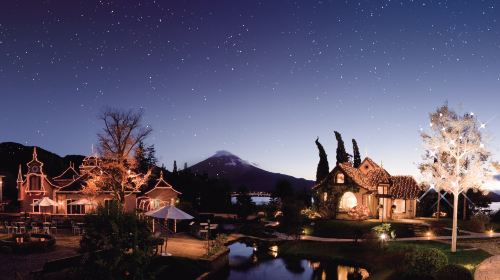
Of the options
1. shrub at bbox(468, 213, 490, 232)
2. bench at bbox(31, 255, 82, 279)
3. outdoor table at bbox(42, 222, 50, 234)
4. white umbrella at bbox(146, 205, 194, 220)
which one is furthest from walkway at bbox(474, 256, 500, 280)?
outdoor table at bbox(42, 222, 50, 234)

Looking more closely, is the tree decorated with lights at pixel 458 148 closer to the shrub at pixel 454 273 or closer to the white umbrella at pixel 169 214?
the shrub at pixel 454 273

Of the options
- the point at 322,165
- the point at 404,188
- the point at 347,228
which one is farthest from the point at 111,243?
the point at 322,165

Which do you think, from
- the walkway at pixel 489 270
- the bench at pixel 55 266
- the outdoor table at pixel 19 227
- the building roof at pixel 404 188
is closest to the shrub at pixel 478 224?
the building roof at pixel 404 188

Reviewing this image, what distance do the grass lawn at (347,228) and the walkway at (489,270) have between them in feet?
29.1

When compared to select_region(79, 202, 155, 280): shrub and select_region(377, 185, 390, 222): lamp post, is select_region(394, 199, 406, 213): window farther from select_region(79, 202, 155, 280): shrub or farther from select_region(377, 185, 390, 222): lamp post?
select_region(79, 202, 155, 280): shrub

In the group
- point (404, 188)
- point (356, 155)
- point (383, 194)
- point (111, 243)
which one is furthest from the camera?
point (356, 155)

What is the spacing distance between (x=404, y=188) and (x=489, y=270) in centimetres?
2032

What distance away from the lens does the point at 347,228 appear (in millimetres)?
31297

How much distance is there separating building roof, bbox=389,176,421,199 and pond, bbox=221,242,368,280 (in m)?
15.8

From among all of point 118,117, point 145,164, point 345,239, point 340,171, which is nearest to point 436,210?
point 340,171

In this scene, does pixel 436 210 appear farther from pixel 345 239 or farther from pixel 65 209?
pixel 65 209

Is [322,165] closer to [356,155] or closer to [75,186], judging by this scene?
[356,155]

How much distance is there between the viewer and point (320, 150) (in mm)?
48125

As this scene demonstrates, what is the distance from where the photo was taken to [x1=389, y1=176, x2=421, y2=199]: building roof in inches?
1518
